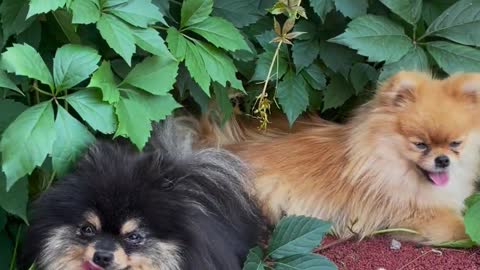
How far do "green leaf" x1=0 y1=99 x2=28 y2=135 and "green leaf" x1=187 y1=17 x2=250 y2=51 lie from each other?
1.73ft

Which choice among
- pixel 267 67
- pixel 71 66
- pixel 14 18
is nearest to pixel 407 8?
pixel 267 67

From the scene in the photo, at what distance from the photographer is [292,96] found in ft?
8.23

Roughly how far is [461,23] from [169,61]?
0.98m

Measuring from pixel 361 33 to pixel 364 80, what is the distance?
25cm

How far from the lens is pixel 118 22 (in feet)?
6.47

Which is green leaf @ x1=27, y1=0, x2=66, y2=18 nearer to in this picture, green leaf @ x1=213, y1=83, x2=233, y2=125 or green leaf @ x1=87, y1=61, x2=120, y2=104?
green leaf @ x1=87, y1=61, x2=120, y2=104

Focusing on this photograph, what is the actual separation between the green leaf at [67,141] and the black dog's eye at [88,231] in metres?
0.17

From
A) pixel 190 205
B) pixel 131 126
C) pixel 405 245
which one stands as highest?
pixel 131 126

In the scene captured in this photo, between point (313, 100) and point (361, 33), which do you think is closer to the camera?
point (361, 33)

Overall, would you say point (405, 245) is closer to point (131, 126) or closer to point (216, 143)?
point (216, 143)

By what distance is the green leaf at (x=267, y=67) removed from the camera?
2.47m

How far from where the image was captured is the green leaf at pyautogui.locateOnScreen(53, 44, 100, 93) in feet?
6.40

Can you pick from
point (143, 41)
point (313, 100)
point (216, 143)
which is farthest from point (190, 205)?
point (313, 100)

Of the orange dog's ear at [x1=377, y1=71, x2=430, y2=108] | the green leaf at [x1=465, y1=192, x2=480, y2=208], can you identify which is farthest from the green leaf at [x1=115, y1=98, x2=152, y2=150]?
the green leaf at [x1=465, y1=192, x2=480, y2=208]
